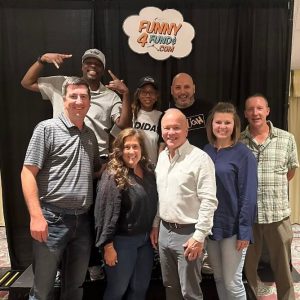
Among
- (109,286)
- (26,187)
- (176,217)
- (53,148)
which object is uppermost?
(53,148)

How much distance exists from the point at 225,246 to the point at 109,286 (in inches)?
26.6

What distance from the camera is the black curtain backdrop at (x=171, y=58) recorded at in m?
2.62

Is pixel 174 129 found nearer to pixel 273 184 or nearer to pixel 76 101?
pixel 76 101

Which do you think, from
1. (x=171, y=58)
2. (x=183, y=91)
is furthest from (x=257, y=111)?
(x=171, y=58)

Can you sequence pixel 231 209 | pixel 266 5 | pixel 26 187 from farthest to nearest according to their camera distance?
1. pixel 266 5
2. pixel 231 209
3. pixel 26 187

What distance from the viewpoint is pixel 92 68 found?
2.39 meters

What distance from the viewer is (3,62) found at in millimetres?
2670

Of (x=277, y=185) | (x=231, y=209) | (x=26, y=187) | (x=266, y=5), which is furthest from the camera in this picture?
(x=266, y=5)

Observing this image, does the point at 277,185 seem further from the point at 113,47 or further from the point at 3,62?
the point at 3,62

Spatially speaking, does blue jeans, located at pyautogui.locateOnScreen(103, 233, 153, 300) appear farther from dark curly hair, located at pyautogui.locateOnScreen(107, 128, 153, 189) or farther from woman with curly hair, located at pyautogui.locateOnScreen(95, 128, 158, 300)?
dark curly hair, located at pyautogui.locateOnScreen(107, 128, 153, 189)

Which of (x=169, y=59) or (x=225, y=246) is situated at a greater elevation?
(x=169, y=59)

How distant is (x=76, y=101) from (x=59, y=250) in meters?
0.80

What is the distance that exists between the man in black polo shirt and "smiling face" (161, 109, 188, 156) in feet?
1.47

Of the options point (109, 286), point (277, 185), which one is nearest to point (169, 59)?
point (277, 185)
